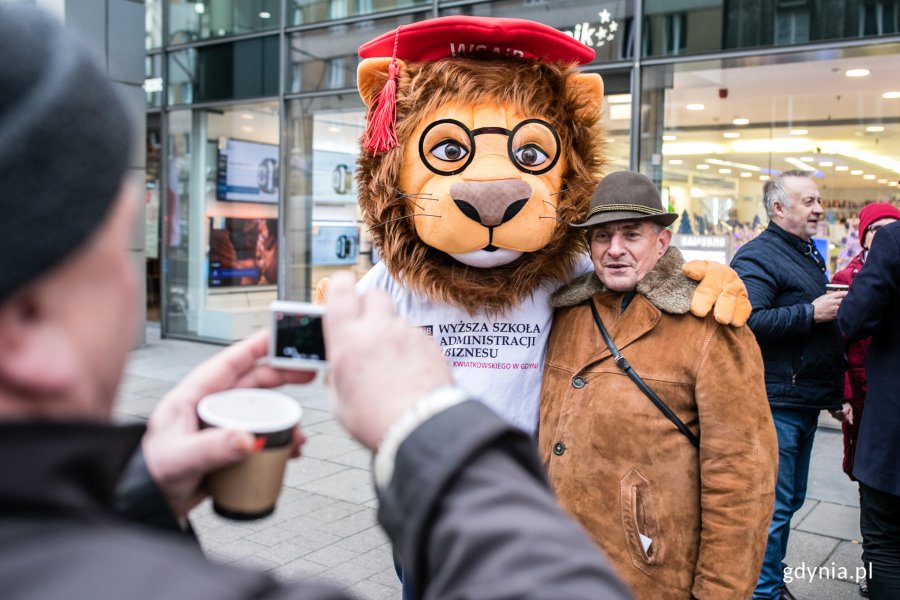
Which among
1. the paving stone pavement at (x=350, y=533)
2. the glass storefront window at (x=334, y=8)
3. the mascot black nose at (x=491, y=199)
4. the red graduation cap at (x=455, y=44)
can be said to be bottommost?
the paving stone pavement at (x=350, y=533)

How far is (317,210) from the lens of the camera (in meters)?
11.3

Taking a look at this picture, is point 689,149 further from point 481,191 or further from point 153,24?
point 153,24

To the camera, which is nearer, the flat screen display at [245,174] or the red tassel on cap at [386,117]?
the red tassel on cap at [386,117]

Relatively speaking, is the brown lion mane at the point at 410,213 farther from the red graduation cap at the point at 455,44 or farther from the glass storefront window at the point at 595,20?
the glass storefront window at the point at 595,20

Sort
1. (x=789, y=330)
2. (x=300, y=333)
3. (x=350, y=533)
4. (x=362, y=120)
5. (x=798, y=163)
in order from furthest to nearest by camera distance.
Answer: (x=362, y=120)
(x=798, y=163)
(x=350, y=533)
(x=789, y=330)
(x=300, y=333)

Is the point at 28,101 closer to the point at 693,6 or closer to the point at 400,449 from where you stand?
the point at 400,449

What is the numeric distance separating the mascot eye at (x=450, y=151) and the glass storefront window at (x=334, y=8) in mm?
7141

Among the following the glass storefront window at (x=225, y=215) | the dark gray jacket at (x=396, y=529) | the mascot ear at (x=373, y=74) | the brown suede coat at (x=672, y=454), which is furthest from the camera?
the glass storefront window at (x=225, y=215)

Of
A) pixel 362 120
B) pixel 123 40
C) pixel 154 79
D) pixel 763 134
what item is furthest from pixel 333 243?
pixel 763 134

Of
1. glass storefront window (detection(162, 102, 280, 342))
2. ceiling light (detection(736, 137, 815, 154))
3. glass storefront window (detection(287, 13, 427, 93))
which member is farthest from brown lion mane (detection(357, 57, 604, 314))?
glass storefront window (detection(162, 102, 280, 342))

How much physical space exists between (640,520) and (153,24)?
11.6m

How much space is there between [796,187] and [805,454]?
1384 mm

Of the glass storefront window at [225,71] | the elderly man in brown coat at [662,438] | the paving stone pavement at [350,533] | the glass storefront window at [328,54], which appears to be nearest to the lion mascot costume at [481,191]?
the elderly man in brown coat at [662,438]

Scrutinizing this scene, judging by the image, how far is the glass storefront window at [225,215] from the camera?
11.7 meters
